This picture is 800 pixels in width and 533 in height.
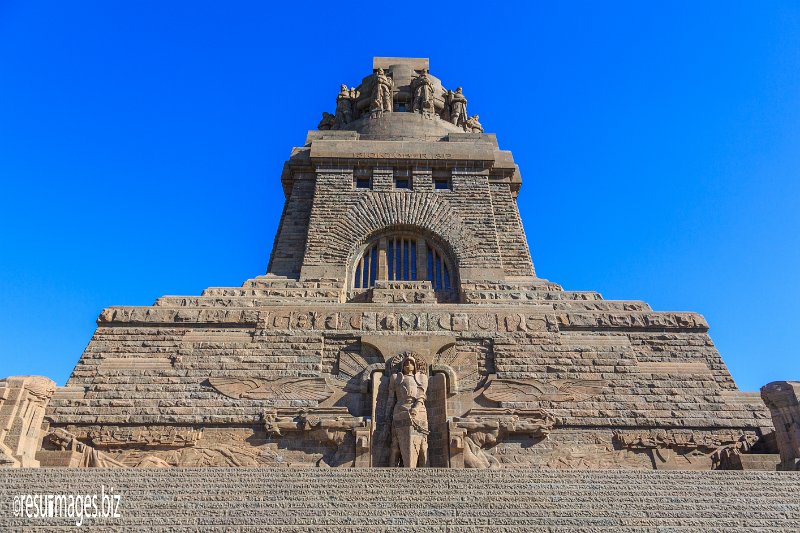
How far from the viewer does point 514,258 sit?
17.5 m

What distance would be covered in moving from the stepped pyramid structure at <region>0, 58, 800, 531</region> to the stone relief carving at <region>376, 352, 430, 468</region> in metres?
0.04

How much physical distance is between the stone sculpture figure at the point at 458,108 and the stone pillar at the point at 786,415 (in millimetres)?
16300

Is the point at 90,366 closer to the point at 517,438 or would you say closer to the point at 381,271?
the point at 381,271

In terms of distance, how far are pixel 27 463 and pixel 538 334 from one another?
33.7 feet

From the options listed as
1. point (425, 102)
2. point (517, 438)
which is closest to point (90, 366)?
point (517, 438)

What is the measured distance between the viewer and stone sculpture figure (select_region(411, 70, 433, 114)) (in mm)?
22625

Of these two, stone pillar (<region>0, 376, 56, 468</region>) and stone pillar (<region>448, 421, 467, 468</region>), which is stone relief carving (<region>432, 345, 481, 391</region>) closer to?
stone pillar (<region>448, 421, 467, 468</region>)

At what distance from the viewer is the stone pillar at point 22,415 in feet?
31.1

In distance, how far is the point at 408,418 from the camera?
10.2 meters

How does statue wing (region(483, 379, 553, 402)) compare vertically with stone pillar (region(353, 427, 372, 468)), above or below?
above

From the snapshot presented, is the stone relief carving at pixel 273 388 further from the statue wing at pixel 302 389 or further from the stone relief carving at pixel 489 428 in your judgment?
the stone relief carving at pixel 489 428

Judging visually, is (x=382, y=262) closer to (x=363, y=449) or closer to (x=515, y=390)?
(x=515, y=390)

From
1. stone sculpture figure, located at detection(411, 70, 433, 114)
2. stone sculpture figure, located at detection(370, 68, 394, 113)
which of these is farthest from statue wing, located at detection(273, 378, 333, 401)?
stone sculpture figure, located at detection(411, 70, 433, 114)

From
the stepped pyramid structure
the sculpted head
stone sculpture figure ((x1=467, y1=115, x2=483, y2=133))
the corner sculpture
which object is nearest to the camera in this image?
the stepped pyramid structure
